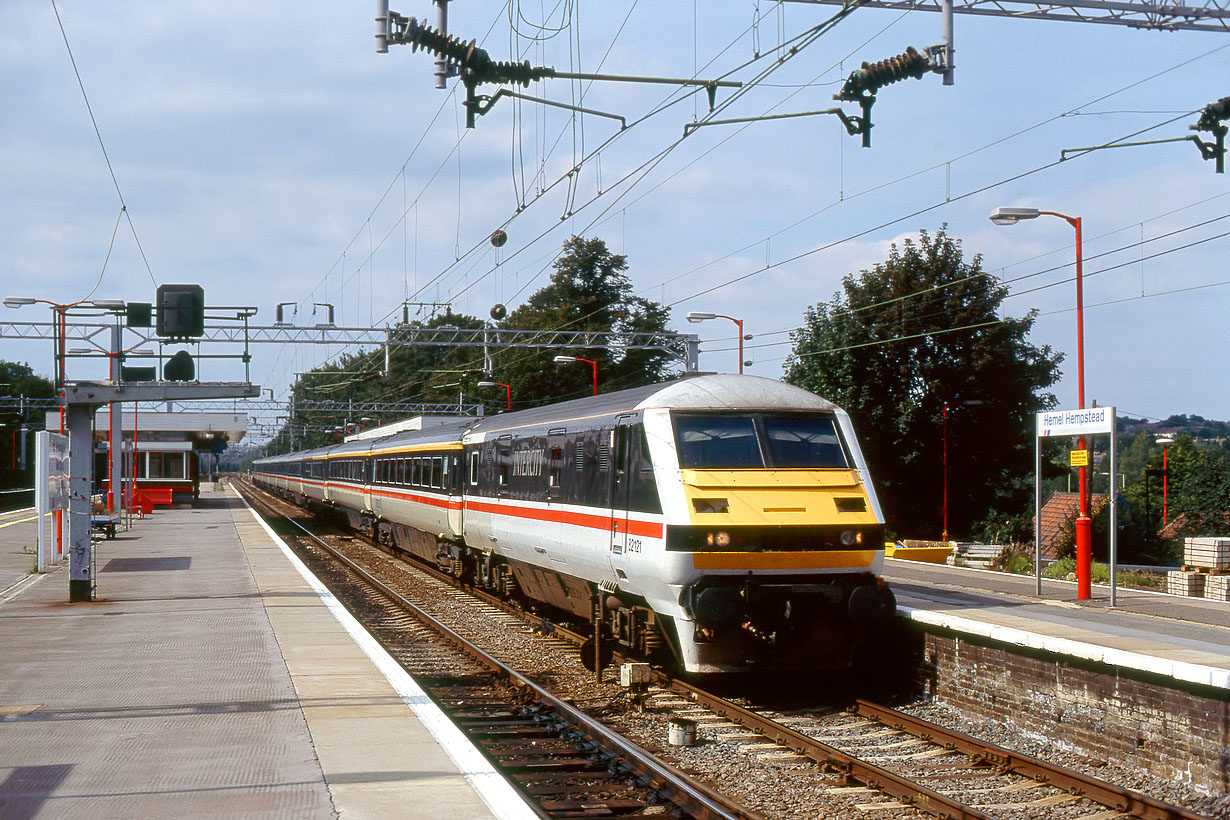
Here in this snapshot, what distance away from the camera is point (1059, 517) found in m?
45.1

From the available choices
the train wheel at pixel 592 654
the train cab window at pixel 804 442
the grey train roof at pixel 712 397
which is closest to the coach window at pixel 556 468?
the grey train roof at pixel 712 397

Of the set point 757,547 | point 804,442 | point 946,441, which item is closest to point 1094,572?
point 804,442

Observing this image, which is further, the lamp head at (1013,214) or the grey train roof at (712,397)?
the lamp head at (1013,214)

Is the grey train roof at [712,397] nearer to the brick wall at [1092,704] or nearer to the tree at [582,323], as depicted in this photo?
the brick wall at [1092,704]

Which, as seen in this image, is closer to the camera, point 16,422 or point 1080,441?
point 1080,441

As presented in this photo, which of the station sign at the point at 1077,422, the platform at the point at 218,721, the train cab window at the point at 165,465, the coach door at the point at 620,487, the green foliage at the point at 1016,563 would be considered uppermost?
the station sign at the point at 1077,422

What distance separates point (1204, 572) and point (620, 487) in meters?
15.4

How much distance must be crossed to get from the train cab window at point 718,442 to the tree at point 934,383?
3059 centimetres

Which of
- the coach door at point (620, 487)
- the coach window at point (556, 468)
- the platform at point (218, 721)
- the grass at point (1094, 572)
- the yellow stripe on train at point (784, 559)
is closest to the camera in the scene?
the platform at point (218, 721)

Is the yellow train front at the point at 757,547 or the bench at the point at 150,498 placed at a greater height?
the yellow train front at the point at 757,547

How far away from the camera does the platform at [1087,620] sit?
1010 centimetres

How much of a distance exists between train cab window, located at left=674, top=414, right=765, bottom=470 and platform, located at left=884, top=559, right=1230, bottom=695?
2414mm

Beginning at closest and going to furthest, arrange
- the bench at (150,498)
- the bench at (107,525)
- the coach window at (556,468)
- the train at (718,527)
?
1. the train at (718,527)
2. the coach window at (556,468)
3. the bench at (107,525)
4. the bench at (150,498)

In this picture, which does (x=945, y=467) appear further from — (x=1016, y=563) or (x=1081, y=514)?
(x=1081, y=514)
